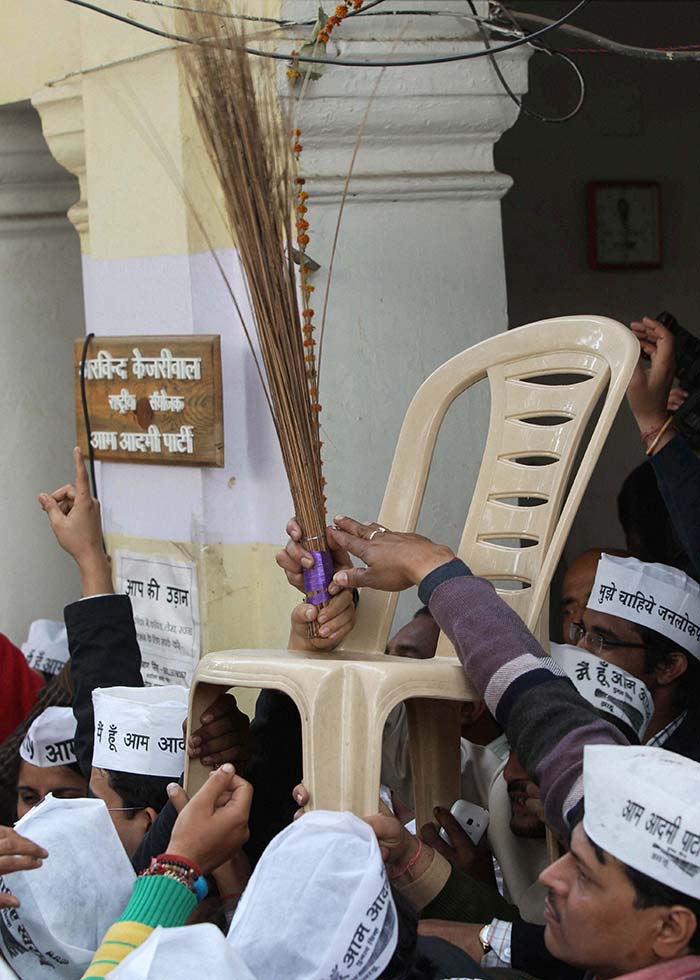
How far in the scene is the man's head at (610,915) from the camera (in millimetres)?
1661

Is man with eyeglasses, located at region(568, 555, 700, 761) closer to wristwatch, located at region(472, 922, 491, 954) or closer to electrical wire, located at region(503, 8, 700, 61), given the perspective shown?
wristwatch, located at region(472, 922, 491, 954)

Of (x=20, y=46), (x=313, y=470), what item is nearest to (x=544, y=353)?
(x=313, y=470)

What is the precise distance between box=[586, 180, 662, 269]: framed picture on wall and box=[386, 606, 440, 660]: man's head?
2.49m

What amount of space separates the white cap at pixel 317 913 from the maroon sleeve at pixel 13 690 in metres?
2.10

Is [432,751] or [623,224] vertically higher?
[623,224]

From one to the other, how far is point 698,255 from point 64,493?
302 centimetres

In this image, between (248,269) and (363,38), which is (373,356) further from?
(248,269)

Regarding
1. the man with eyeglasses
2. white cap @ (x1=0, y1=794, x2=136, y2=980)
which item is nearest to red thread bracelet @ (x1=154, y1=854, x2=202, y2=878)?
white cap @ (x1=0, y1=794, x2=136, y2=980)

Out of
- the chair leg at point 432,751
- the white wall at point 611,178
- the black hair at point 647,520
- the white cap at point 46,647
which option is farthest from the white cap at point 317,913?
the white wall at point 611,178

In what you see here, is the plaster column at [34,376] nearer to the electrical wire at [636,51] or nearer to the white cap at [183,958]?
the electrical wire at [636,51]

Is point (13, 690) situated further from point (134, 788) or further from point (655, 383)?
point (655, 383)

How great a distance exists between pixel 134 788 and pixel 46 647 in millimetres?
1705

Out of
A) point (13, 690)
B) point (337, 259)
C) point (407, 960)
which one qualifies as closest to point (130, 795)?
point (407, 960)

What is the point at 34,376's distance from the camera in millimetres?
4586
